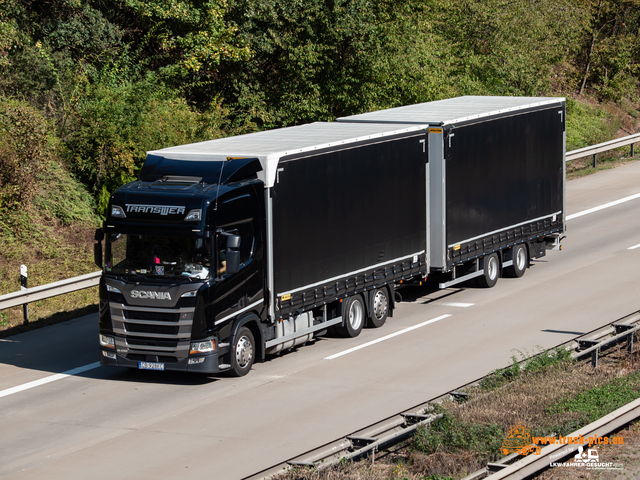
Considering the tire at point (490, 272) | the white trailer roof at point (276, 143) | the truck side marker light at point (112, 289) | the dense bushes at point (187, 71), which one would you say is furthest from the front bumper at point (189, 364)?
the dense bushes at point (187, 71)

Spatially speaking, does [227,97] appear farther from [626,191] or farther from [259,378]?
[259,378]

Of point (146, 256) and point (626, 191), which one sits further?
point (626, 191)

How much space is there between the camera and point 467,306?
19375mm

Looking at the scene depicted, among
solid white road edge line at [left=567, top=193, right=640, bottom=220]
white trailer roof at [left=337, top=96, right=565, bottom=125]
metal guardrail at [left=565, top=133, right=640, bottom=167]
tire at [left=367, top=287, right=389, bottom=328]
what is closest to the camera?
tire at [left=367, top=287, right=389, bottom=328]

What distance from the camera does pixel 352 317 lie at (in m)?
17.3

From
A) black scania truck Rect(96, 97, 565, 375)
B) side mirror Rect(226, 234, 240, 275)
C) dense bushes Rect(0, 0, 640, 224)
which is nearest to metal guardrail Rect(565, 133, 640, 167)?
dense bushes Rect(0, 0, 640, 224)

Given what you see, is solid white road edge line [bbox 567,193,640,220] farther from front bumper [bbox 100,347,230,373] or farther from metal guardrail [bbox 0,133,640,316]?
front bumper [bbox 100,347,230,373]

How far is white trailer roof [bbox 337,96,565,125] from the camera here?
19.2 meters

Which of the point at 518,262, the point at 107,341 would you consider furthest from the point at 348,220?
the point at 518,262

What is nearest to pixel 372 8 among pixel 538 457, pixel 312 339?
pixel 312 339

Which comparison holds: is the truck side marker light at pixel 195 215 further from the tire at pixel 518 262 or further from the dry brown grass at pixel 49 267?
the tire at pixel 518 262

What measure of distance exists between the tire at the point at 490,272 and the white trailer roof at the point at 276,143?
405 centimetres

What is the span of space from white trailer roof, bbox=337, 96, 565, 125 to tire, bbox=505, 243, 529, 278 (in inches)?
129

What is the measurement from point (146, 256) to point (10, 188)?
10124mm
